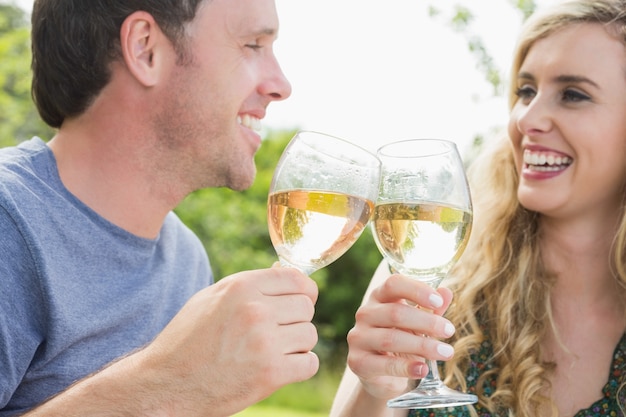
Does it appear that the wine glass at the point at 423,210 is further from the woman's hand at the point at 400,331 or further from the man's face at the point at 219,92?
the man's face at the point at 219,92

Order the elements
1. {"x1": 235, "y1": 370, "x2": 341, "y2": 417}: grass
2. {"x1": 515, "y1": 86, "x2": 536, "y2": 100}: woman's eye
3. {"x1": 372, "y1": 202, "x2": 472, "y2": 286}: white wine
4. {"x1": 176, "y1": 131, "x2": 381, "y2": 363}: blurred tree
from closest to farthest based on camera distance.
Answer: {"x1": 372, "y1": 202, "x2": 472, "y2": 286}: white wine < {"x1": 515, "y1": 86, "x2": 536, "y2": 100}: woman's eye < {"x1": 176, "y1": 131, "x2": 381, "y2": 363}: blurred tree < {"x1": 235, "y1": 370, "x2": 341, "y2": 417}: grass

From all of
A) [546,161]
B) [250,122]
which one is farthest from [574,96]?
[250,122]

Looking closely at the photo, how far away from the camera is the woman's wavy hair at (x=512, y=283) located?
8.91 feet

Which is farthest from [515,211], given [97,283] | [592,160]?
[97,283]

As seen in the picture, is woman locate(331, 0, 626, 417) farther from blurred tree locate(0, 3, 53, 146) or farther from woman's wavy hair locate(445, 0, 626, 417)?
blurred tree locate(0, 3, 53, 146)

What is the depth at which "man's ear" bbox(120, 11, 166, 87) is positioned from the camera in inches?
98.7

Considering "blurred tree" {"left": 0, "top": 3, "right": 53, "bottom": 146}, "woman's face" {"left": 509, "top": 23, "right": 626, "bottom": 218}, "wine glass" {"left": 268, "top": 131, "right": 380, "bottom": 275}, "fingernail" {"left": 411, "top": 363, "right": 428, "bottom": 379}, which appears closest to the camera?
"wine glass" {"left": 268, "top": 131, "right": 380, "bottom": 275}

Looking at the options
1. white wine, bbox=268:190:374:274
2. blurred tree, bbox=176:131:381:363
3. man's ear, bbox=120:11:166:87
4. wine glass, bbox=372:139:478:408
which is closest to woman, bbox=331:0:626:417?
wine glass, bbox=372:139:478:408

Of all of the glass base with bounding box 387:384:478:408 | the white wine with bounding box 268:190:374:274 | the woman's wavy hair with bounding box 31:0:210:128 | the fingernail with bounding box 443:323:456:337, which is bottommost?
the glass base with bounding box 387:384:478:408

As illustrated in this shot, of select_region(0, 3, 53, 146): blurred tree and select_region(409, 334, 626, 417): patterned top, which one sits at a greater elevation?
select_region(0, 3, 53, 146): blurred tree

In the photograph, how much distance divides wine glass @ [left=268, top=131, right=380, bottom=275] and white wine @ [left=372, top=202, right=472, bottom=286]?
0.10 m

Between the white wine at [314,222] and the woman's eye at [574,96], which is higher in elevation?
the woman's eye at [574,96]

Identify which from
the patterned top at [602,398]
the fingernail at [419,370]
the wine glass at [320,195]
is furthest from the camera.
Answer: the patterned top at [602,398]

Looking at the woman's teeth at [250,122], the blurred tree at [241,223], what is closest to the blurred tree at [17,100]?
the blurred tree at [241,223]
